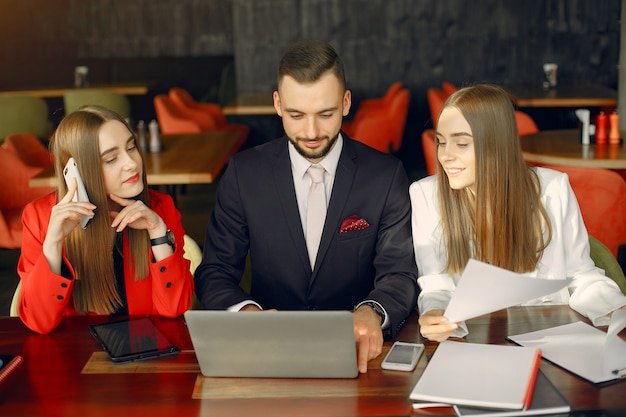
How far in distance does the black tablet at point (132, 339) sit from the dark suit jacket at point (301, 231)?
0.37 meters

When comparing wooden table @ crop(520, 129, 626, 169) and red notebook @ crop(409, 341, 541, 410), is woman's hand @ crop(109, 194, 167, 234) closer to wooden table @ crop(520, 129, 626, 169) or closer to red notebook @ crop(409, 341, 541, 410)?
red notebook @ crop(409, 341, 541, 410)

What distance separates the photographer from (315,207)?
8.96 ft

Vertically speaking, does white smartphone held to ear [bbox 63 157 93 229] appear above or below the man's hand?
above

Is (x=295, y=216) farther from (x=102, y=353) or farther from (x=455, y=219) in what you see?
(x=102, y=353)

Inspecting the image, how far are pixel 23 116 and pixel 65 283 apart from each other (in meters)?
4.95

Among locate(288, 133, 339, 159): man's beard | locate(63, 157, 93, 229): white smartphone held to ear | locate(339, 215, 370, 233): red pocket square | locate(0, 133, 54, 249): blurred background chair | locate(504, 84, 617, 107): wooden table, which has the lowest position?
locate(0, 133, 54, 249): blurred background chair

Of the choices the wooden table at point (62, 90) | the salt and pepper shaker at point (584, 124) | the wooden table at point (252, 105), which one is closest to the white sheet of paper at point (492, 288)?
the salt and pepper shaker at point (584, 124)

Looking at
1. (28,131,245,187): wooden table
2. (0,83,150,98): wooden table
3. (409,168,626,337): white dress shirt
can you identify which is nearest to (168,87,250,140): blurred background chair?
(28,131,245,187): wooden table

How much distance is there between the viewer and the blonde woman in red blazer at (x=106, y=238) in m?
2.49

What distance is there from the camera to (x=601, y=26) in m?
A: 8.39

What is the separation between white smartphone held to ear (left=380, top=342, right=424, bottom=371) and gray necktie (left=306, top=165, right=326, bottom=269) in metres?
0.71

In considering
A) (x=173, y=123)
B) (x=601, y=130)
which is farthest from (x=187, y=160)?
(x=601, y=130)

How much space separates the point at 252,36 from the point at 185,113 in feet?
5.36

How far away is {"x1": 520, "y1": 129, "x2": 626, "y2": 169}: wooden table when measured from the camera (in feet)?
14.7
